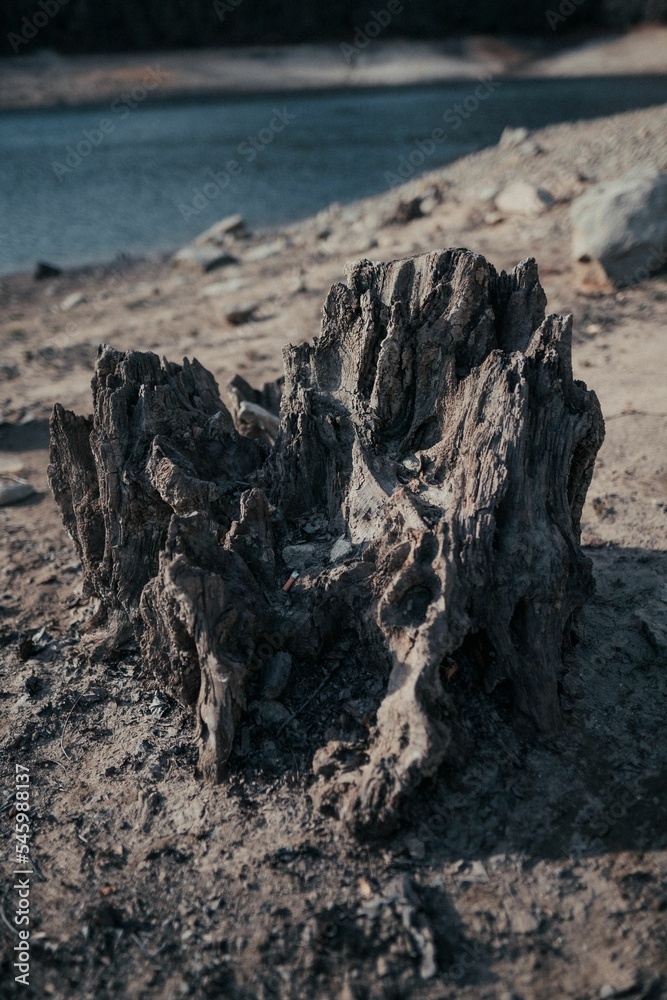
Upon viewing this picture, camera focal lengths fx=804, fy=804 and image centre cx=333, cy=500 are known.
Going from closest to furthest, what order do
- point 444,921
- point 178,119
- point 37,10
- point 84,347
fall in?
point 444,921
point 84,347
point 178,119
point 37,10

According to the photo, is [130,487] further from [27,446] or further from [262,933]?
[27,446]

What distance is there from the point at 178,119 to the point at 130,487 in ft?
142

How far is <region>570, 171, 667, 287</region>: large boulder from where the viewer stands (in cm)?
1165

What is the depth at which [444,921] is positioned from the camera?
364cm

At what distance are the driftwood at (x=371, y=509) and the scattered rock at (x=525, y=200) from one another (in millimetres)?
11790

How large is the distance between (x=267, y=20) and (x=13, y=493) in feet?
213

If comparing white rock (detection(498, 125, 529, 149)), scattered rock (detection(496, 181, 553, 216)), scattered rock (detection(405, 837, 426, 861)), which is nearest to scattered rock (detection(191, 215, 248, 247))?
scattered rock (detection(496, 181, 553, 216))

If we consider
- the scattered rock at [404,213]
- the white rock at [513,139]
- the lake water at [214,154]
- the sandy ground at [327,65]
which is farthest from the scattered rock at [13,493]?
the sandy ground at [327,65]

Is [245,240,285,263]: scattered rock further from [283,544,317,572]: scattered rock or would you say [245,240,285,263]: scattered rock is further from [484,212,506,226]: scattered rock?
[283,544,317,572]: scattered rock

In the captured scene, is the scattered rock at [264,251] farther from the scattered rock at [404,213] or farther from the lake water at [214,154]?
the lake water at [214,154]

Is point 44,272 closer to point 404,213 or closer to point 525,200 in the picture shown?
point 404,213

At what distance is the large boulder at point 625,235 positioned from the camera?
11.6m

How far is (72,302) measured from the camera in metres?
16.8

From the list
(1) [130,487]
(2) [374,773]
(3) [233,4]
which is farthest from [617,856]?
(3) [233,4]
